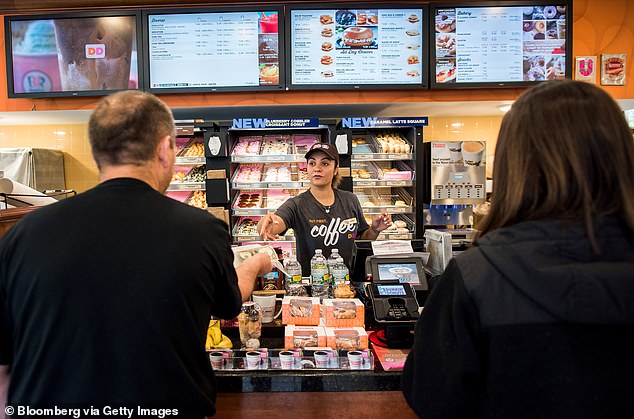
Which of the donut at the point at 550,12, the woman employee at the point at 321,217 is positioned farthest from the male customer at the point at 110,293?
the donut at the point at 550,12

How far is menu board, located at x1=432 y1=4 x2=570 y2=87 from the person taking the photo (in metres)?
3.97

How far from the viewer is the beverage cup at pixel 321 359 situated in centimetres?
164

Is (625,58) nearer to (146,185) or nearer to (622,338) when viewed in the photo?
(622,338)

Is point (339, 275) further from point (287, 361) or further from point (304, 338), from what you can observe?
point (287, 361)

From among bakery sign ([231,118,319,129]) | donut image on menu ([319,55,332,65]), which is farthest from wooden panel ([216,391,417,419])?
donut image on menu ([319,55,332,65])

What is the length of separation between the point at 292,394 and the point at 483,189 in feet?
11.4

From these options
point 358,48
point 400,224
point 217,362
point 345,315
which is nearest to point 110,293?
point 217,362

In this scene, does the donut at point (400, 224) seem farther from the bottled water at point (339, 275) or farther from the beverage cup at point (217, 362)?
the beverage cup at point (217, 362)

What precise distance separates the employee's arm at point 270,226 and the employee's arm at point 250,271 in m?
0.77

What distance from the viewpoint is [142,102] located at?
1.24m

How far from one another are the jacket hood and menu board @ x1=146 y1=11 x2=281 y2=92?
3.42 m

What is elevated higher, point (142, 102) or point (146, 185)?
point (142, 102)

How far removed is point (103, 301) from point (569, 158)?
1.11 metres

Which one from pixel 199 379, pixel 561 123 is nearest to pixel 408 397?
pixel 199 379
